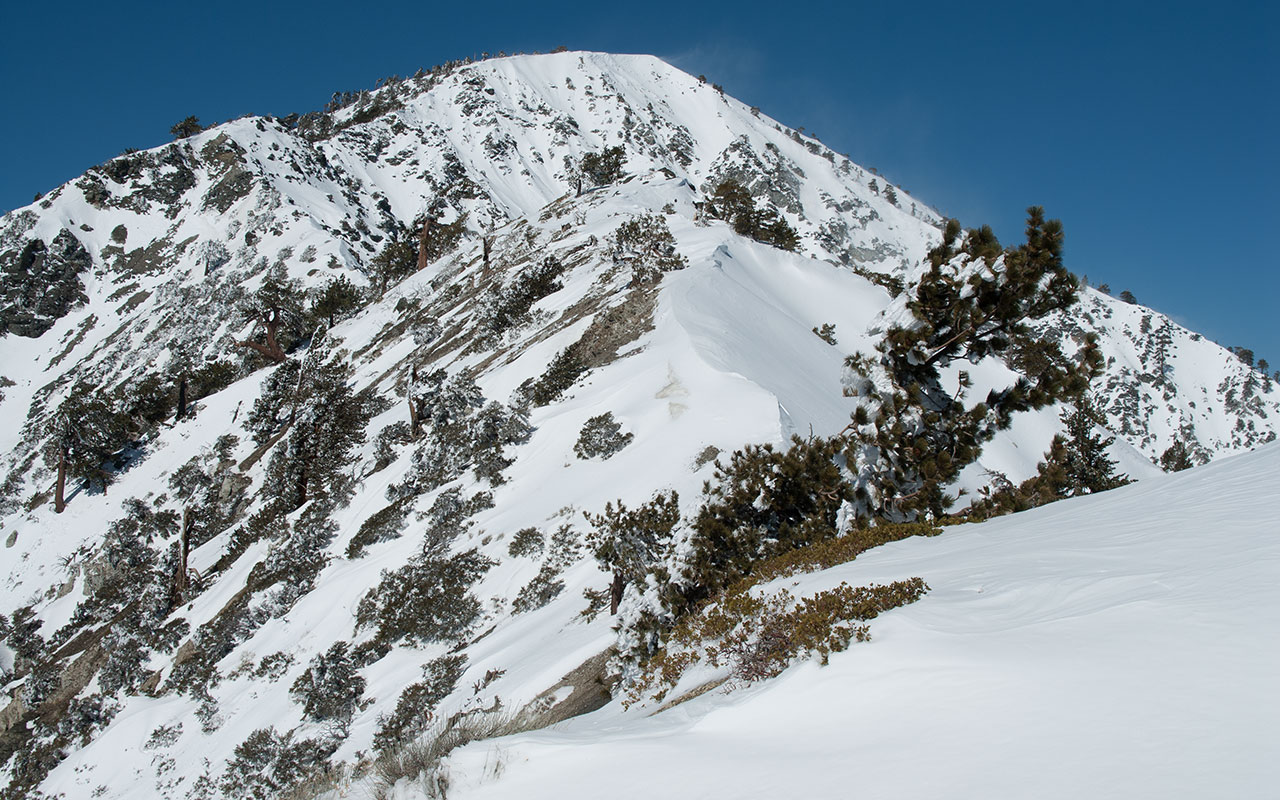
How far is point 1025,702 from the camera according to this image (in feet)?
14.1

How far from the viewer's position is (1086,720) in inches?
157

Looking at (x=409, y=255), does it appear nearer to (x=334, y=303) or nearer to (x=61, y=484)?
(x=334, y=303)

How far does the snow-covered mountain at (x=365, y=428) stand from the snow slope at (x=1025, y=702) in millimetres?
6397

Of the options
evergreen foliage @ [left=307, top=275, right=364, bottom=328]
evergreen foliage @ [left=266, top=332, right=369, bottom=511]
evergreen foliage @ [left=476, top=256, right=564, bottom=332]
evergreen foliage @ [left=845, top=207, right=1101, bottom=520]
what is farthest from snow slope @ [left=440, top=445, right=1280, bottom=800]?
evergreen foliage @ [left=307, top=275, right=364, bottom=328]

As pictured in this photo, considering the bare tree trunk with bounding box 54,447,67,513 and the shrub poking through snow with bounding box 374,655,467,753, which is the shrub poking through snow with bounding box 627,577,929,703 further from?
the bare tree trunk with bounding box 54,447,67,513

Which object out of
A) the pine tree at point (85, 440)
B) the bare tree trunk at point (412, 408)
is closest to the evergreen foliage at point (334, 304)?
the pine tree at point (85, 440)

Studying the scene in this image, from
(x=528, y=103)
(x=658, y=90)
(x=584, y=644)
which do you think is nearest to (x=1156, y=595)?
(x=584, y=644)

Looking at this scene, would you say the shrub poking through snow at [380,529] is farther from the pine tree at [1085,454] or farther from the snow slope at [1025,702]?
the pine tree at [1085,454]

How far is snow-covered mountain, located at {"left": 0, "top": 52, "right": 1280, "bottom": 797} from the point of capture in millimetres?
19031

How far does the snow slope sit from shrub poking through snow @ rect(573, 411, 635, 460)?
1486cm

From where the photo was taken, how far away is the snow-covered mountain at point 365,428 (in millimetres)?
19031

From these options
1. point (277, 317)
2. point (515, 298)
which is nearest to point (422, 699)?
point (515, 298)

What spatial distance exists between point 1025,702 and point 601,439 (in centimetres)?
1841

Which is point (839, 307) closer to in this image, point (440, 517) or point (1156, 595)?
point (440, 517)
